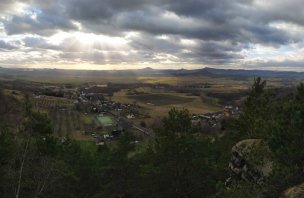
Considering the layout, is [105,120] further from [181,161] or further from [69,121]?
[181,161]

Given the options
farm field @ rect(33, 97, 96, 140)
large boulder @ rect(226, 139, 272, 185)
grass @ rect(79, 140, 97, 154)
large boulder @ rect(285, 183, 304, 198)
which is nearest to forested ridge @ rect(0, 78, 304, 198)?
large boulder @ rect(226, 139, 272, 185)

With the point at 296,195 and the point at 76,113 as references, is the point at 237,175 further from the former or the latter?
the point at 76,113

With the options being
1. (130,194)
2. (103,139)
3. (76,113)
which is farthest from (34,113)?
(76,113)

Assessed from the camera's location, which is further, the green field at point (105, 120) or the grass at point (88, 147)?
the green field at point (105, 120)

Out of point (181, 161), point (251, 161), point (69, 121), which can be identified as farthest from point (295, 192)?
point (69, 121)

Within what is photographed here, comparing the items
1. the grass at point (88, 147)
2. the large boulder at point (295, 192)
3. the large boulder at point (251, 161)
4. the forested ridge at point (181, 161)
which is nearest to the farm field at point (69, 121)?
the grass at point (88, 147)

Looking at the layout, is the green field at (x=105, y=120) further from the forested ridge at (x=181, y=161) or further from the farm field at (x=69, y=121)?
the forested ridge at (x=181, y=161)

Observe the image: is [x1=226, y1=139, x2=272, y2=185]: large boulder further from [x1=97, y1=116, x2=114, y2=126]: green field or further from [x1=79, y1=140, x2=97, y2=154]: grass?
[x1=97, y1=116, x2=114, y2=126]: green field
